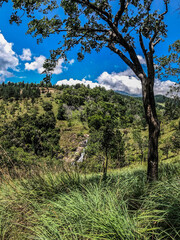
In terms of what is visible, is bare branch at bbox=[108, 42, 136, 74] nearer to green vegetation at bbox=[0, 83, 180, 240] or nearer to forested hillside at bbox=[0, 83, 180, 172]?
green vegetation at bbox=[0, 83, 180, 240]

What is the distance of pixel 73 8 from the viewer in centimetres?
462

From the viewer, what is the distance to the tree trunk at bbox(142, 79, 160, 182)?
384cm

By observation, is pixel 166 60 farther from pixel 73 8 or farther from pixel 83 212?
pixel 83 212

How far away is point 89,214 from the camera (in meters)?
2.01

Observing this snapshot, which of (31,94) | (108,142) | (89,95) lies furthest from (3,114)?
(108,142)

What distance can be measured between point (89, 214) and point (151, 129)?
3036 millimetres

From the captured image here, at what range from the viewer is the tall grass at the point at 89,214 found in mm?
1706

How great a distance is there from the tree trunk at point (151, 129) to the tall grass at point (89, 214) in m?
0.78

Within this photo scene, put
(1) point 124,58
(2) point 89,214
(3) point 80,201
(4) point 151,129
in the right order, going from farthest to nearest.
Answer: (1) point 124,58 < (4) point 151,129 < (3) point 80,201 < (2) point 89,214

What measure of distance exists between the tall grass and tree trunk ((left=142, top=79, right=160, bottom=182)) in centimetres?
78

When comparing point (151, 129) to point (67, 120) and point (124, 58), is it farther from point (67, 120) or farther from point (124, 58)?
point (67, 120)

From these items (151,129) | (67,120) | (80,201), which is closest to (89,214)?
(80,201)

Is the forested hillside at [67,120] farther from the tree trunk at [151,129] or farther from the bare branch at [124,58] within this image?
the bare branch at [124,58]

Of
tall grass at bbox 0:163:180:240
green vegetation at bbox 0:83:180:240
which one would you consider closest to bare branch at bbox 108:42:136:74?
green vegetation at bbox 0:83:180:240
